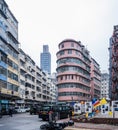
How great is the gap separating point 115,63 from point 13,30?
2701 centimetres

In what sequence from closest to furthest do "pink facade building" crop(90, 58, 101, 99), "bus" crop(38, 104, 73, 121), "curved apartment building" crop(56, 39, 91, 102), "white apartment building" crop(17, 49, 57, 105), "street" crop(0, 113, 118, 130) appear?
"street" crop(0, 113, 118, 130), "bus" crop(38, 104, 73, 121), "curved apartment building" crop(56, 39, 91, 102), "white apartment building" crop(17, 49, 57, 105), "pink facade building" crop(90, 58, 101, 99)

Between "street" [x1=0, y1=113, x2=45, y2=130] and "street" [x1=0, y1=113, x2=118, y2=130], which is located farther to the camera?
"street" [x1=0, y1=113, x2=45, y2=130]

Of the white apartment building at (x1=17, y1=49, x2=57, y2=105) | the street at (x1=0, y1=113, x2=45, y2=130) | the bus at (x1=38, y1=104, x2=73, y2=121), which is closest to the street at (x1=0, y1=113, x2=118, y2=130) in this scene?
the street at (x1=0, y1=113, x2=45, y2=130)

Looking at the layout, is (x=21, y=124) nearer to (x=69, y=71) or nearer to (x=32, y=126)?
(x=32, y=126)

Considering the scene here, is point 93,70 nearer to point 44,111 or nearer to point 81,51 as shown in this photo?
point 81,51

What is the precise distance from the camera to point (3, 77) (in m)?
60.8

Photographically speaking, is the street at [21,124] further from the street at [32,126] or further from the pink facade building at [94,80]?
the pink facade building at [94,80]

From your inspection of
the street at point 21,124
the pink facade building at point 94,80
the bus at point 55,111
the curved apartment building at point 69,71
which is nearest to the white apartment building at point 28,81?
the curved apartment building at point 69,71

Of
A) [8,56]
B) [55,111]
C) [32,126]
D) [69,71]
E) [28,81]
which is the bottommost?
[32,126]

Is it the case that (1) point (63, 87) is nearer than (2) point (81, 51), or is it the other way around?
(1) point (63, 87)

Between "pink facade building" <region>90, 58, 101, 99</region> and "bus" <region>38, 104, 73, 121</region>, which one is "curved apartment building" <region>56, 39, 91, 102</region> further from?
"bus" <region>38, 104, 73, 121</region>

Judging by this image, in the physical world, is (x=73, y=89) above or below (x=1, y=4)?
below

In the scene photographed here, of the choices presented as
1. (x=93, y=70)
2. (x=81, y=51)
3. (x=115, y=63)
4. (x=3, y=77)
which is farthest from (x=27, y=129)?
(x=93, y=70)

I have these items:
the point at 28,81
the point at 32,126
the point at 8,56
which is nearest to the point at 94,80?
the point at 28,81
